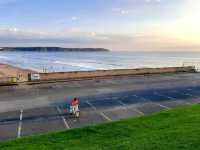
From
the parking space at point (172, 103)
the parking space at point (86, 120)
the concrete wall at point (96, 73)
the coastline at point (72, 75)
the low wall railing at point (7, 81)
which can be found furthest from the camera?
the concrete wall at point (96, 73)

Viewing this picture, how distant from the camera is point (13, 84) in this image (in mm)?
28891

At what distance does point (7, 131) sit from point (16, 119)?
237cm

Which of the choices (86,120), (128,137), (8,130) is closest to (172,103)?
(86,120)

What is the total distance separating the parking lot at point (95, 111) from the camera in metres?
14.0

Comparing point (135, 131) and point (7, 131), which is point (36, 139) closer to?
point (7, 131)

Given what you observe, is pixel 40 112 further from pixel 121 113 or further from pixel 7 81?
pixel 7 81

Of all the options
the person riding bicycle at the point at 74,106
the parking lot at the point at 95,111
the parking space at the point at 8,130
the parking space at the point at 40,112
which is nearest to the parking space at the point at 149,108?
the parking lot at the point at 95,111

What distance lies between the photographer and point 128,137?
35.7 ft

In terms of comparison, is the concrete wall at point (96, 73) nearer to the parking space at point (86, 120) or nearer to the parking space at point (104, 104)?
the parking space at point (104, 104)

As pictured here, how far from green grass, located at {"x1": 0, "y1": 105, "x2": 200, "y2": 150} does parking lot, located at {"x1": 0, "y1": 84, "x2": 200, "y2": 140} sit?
5.94ft

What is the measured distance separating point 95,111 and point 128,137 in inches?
264

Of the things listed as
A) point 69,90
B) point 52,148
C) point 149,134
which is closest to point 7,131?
point 52,148

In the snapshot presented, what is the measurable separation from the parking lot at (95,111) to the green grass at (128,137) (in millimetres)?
1811

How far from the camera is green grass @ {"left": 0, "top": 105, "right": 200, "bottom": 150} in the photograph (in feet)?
31.6
